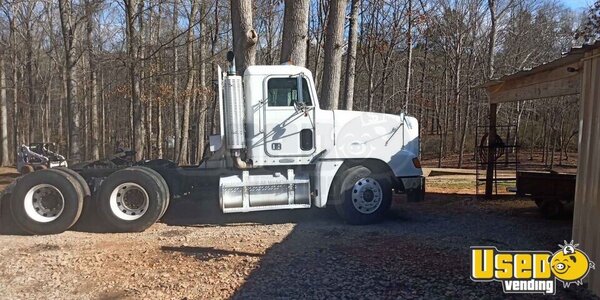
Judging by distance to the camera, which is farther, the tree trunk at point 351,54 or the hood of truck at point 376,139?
the tree trunk at point 351,54

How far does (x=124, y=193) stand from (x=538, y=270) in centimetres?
656

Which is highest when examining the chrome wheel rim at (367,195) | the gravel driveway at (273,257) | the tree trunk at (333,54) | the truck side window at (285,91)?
the tree trunk at (333,54)

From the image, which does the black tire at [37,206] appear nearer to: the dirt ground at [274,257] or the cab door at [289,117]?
the dirt ground at [274,257]

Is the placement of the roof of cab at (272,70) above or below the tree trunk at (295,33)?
below

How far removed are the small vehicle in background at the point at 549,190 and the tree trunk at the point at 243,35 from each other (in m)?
7.02

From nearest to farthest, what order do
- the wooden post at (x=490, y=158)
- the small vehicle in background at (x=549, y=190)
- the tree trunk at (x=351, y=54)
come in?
the small vehicle in background at (x=549, y=190) → the wooden post at (x=490, y=158) → the tree trunk at (x=351, y=54)

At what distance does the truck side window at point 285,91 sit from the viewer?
8352 mm

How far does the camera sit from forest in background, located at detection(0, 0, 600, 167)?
1966 centimetres

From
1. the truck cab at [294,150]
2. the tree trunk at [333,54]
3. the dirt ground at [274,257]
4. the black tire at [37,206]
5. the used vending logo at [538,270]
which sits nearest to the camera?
the used vending logo at [538,270]

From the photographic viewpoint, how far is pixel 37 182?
7.90 m

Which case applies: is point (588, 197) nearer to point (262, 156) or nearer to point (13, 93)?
point (262, 156)

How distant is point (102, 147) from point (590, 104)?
1477 inches

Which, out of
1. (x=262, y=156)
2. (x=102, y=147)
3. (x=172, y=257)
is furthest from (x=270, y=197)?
(x=102, y=147)

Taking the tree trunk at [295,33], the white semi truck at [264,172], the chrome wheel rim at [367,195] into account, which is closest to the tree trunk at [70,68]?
the tree trunk at [295,33]
